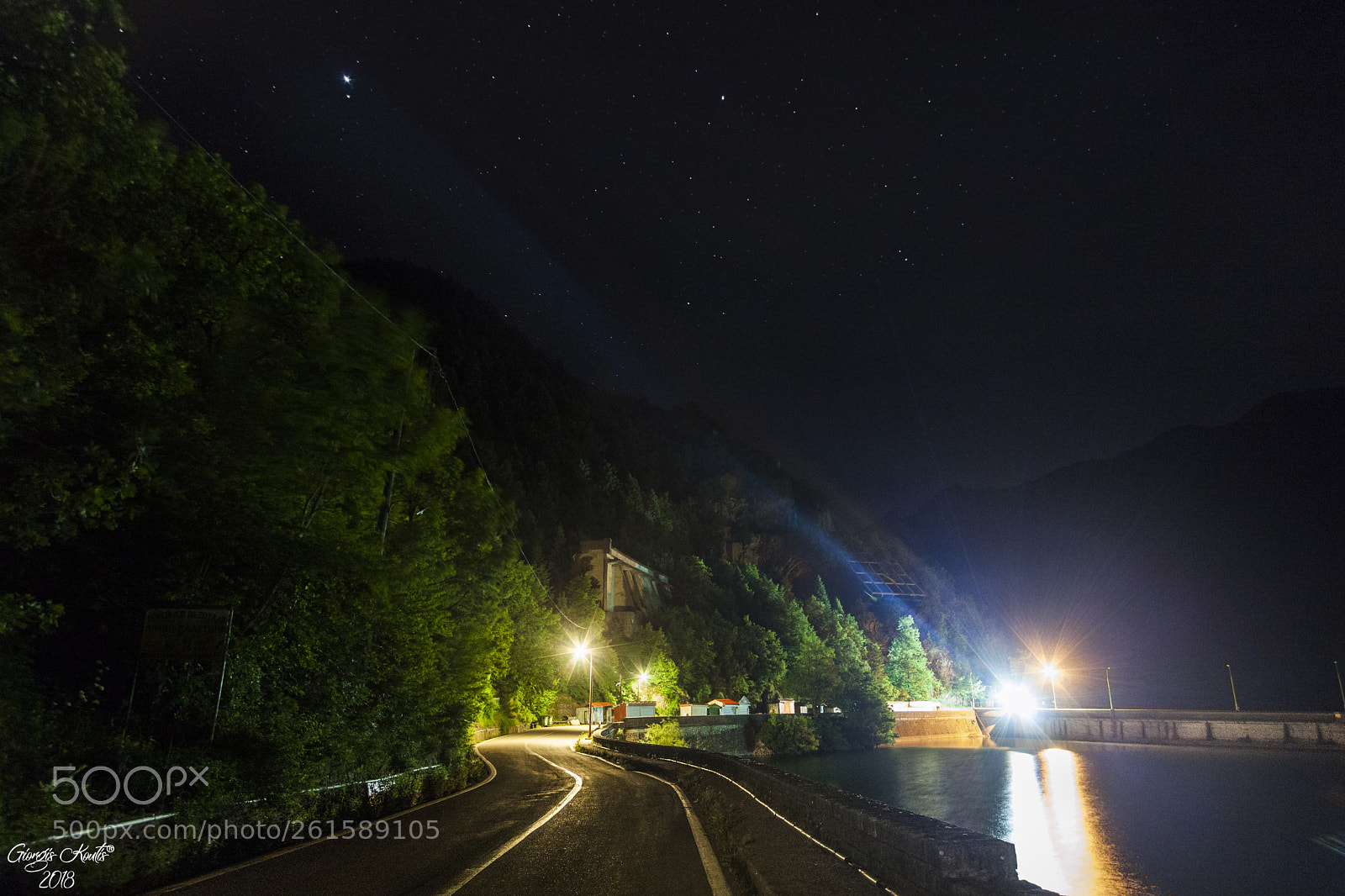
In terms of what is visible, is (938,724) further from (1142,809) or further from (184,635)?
(184,635)

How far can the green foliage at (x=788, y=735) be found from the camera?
3108 inches

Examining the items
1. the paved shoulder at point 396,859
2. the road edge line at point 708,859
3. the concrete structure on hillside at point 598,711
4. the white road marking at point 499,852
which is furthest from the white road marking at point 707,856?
the concrete structure on hillside at point 598,711

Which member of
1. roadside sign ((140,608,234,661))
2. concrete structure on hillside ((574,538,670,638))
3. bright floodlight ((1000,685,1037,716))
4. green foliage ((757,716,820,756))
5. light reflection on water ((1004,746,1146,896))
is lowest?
light reflection on water ((1004,746,1146,896))

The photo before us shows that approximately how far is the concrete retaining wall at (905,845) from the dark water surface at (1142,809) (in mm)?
14723

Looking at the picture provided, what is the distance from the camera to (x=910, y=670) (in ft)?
422

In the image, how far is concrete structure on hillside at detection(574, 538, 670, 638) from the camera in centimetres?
A: 10300

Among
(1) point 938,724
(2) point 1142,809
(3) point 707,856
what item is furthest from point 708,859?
A: (1) point 938,724

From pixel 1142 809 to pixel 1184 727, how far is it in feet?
186

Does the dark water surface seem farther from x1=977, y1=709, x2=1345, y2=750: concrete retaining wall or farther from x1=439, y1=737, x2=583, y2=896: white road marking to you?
x1=439, y1=737, x2=583, y2=896: white road marking

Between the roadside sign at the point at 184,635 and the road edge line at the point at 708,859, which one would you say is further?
the roadside sign at the point at 184,635

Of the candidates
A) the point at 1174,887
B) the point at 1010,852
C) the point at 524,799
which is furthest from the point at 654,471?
the point at 1010,852

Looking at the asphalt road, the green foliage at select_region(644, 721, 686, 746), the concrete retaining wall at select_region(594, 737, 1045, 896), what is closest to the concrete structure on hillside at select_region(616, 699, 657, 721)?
the green foliage at select_region(644, 721, 686, 746)

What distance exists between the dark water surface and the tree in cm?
3803

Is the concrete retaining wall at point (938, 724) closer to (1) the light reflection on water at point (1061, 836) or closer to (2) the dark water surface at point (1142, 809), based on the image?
(2) the dark water surface at point (1142, 809)
